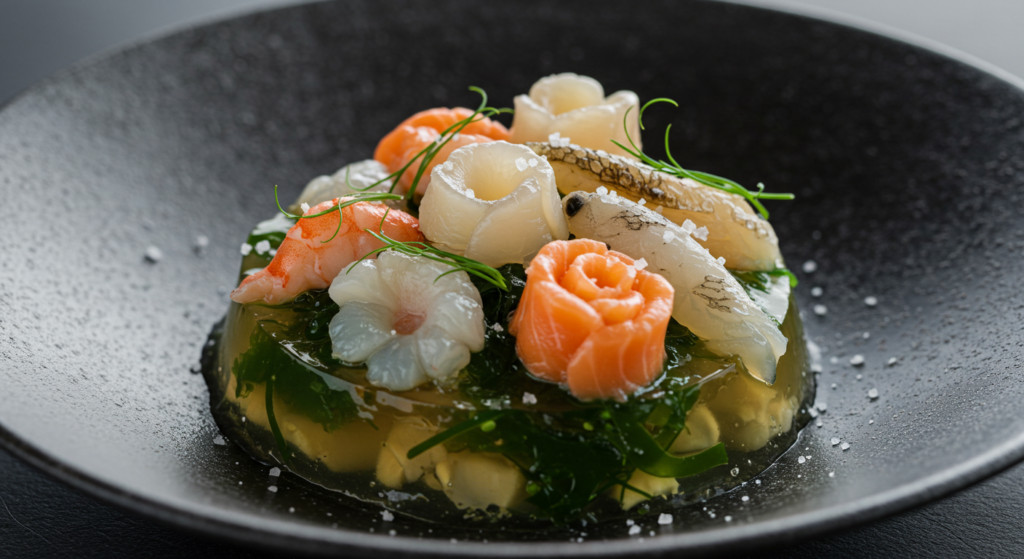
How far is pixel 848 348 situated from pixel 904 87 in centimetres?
119

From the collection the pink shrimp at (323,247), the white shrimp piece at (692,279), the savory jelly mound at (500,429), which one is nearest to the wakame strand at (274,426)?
the savory jelly mound at (500,429)

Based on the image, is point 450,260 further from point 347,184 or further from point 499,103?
point 499,103

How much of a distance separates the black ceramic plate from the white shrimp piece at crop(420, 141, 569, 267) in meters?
0.64

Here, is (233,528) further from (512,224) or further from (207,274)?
(207,274)

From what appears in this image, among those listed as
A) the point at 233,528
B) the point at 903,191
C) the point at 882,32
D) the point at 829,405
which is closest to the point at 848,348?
the point at 829,405

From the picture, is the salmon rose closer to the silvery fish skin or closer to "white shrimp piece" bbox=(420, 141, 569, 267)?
"white shrimp piece" bbox=(420, 141, 569, 267)

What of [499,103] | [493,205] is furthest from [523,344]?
[499,103]

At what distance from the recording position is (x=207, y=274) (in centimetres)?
308

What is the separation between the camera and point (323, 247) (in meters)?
2.20

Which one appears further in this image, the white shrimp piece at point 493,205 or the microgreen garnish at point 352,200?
the microgreen garnish at point 352,200

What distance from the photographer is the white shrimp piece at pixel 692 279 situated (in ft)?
6.80

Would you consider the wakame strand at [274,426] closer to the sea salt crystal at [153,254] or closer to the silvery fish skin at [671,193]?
the silvery fish skin at [671,193]

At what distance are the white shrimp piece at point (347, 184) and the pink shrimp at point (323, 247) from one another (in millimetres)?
243

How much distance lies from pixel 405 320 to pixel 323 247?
0.31 m
